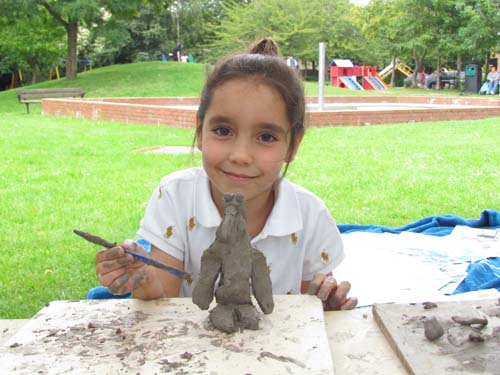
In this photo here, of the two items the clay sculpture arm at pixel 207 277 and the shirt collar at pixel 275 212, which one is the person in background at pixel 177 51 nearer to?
the shirt collar at pixel 275 212

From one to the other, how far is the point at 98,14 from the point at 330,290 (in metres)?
21.8

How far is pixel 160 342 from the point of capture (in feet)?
5.56

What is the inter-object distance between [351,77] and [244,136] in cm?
3368

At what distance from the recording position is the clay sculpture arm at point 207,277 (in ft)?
5.81

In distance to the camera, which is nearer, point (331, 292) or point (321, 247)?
point (331, 292)

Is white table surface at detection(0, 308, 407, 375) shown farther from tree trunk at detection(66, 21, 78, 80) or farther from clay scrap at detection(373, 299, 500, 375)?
tree trunk at detection(66, 21, 78, 80)

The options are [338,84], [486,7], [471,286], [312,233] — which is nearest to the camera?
[312,233]

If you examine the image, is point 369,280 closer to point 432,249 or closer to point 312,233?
point 432,249

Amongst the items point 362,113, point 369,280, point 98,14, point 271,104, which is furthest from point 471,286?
point 98,14

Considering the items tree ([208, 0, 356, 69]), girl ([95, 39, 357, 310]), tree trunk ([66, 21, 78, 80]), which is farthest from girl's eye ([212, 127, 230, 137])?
tree ([208, 0, 356, 69])

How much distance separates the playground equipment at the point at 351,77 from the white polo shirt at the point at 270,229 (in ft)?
105

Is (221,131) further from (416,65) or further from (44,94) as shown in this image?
(416,65)

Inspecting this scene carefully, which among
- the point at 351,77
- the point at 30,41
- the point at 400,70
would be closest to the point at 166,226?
the point at 30,41

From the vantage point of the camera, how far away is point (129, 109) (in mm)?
12961
